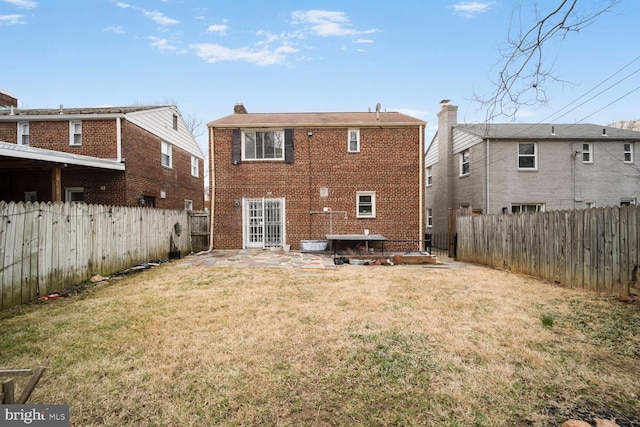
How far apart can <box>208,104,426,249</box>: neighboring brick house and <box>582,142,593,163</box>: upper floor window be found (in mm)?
9169

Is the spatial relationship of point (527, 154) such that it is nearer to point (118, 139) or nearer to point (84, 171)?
point (118, 139)

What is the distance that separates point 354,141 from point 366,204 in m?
3.11

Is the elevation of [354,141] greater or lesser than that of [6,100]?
lesser

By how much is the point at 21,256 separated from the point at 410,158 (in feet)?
45.8

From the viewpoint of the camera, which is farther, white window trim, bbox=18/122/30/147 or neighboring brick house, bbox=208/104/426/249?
neighboring brick house, bbox=208/104/426/249

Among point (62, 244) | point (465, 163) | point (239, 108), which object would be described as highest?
point (239, 108)

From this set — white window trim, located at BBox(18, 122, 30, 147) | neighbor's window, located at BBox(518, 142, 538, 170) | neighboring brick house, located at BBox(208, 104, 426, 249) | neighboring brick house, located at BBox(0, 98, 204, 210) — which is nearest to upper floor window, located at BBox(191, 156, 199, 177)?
neighboring brick house, located at BBox(0, 98, 204, 210)

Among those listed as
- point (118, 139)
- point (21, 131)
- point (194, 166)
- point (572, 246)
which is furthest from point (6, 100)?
point (572, 246)

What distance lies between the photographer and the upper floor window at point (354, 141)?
15031 millimetres

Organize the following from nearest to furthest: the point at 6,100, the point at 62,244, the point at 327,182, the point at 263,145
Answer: the point at 62,244 → the point at 327,182 → the point at 263,145 → the point at 6,100

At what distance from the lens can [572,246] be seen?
307 inches

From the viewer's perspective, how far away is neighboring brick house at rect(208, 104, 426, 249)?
14867 mm

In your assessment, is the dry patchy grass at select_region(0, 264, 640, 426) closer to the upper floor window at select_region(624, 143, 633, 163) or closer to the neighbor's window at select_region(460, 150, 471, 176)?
the neighbor's window at select_region(460, 150, 471, 176)

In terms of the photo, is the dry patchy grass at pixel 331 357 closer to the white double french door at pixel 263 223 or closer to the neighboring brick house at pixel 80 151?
the white double french door at pixel 263 223
